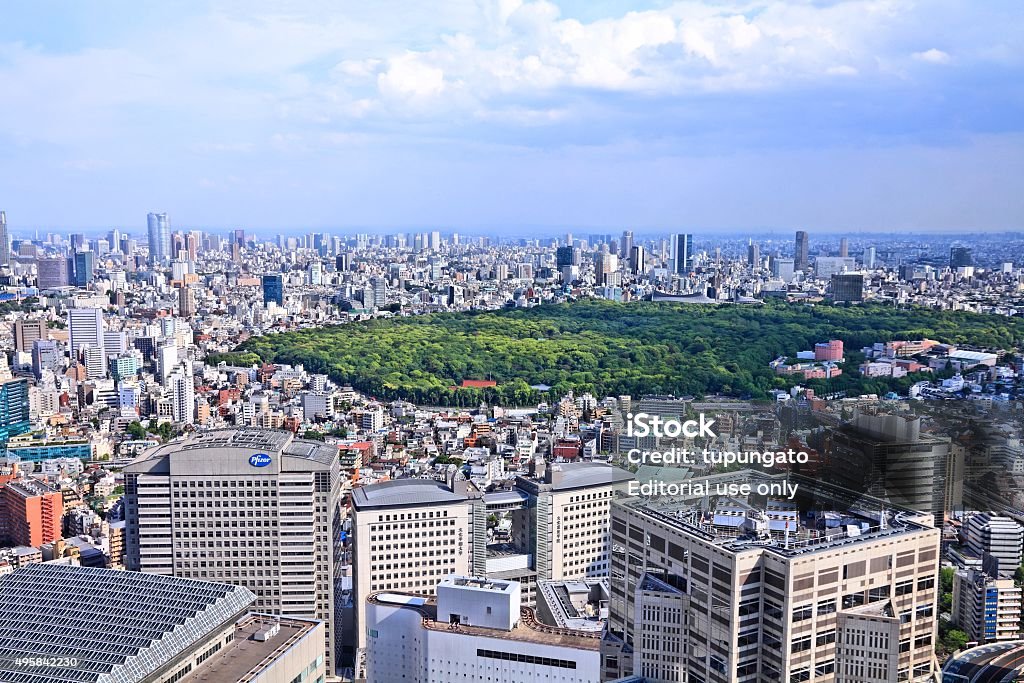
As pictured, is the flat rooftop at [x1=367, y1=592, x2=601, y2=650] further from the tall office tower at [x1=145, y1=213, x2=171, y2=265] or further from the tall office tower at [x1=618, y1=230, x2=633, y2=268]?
the tall office tower at [x1=145, y1=213, x2=171, y2=265]

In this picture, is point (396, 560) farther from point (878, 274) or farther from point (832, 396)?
point (878, 274)

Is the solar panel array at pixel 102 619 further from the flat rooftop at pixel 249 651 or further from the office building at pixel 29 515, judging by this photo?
the office building at pixel 29 515

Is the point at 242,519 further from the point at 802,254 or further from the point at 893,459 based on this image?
the point at 802,254

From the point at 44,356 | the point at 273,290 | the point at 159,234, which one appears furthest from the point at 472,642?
the point at 159,234

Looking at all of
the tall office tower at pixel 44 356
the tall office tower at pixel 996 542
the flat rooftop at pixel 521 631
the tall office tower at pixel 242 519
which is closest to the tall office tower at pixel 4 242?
the tall office tower at pixel 44 356

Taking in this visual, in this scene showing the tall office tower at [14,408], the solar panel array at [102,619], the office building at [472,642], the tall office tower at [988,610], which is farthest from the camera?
the tall office tower at [14,408]
